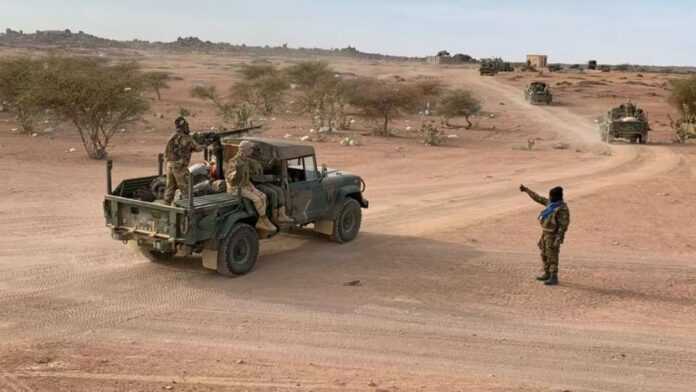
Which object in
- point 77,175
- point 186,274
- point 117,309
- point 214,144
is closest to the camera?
point 117,309

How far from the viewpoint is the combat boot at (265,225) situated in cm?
1107

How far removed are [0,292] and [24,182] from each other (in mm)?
9719

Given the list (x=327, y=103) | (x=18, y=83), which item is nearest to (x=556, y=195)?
(x=327, y=103)

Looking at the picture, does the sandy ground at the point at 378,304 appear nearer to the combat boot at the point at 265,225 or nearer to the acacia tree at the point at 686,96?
the combat boot at the point at 265,225

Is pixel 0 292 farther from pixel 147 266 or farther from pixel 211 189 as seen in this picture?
pixel 211 189

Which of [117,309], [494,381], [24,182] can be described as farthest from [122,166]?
[494,381]

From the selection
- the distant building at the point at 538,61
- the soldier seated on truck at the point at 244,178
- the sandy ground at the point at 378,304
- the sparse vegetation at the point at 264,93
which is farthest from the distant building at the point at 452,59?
the soldier seated on truck at the point at 244,178

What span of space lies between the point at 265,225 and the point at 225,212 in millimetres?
819

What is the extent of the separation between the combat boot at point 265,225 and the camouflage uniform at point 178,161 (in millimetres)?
1163

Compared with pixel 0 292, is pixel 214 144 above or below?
above

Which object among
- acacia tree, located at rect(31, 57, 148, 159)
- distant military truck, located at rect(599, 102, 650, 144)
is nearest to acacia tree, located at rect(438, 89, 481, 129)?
Answer: distant military truck, located at rect(599, 102, 650, 144)

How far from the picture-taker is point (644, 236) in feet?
46.2

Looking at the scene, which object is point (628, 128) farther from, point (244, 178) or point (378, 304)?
point (378, 304)

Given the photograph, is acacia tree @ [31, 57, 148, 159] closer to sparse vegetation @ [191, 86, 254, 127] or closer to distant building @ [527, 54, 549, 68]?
sparse vegetation @ [191, 86, 254, 127]
